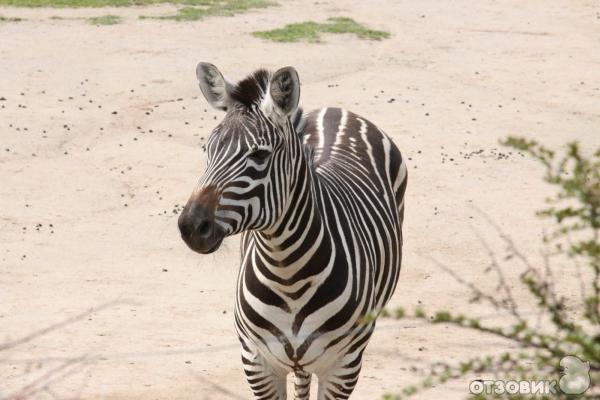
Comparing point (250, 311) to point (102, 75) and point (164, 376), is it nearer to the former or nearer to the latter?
point (164, 376)

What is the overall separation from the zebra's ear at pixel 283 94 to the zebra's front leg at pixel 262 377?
1.13m

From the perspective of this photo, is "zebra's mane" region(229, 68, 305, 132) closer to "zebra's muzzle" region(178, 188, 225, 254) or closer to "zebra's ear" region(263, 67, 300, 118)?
"zebra's ear" region(263, 67, 300, 118)

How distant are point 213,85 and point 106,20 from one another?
11.9 metres

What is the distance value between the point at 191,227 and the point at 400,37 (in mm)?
12332

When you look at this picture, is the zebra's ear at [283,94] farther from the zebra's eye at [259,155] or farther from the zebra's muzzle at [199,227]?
the zebra's muzzle at [199,227]

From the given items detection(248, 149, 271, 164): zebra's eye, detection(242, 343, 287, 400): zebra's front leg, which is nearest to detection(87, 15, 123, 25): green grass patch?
detection(242, 343, 287, 400): zebra's front leg

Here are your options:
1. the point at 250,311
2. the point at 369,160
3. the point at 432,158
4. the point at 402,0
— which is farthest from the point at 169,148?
the point at 402,0

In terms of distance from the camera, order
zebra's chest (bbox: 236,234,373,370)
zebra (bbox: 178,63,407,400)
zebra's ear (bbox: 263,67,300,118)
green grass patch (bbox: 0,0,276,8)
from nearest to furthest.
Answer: zebra (bbox: 178,63,407,400) → zebra's ear (bbox: 263,67,300,118) → zebra's chest (bbox: 236,234,373,370) → green grass patch (bbox: 0,0,276,8)

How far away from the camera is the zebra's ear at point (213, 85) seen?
15.3 ft

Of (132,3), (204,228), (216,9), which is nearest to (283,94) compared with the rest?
(204,228)

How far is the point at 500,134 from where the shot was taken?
11.8m

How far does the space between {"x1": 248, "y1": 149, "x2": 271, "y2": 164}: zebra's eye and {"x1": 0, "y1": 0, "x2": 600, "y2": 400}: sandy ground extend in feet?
3.12

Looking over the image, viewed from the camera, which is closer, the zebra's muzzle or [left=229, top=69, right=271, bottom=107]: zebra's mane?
the zebra's muzzle

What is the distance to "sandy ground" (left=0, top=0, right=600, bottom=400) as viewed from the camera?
7.03 meters
